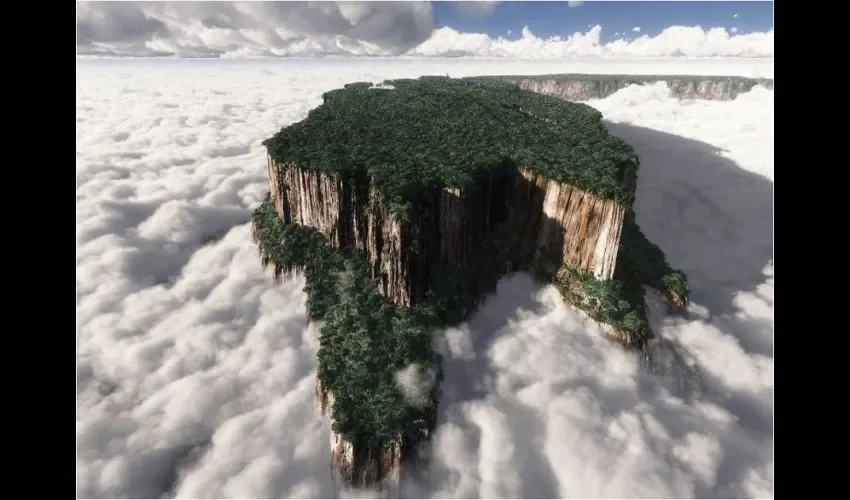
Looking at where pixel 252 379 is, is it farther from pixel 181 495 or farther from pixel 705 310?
→ pixel 705 310

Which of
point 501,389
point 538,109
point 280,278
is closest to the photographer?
point 501,389

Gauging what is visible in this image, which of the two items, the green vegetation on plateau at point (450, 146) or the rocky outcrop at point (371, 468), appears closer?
the rocky outcrop at point (371, 468)

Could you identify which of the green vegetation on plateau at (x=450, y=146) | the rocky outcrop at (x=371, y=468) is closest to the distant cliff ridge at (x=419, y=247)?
the rocky outcrop at (x=371, y=468)

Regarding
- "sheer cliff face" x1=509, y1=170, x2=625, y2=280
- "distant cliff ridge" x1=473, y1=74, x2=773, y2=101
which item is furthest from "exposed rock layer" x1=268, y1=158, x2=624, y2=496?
"distant cliff ridge" x1=473, y1=74, x2=773, y2=101

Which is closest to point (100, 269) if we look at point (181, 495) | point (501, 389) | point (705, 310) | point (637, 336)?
point (181, 495)

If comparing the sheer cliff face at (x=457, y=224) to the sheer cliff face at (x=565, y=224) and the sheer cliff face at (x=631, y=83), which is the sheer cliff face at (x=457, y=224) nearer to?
the sheer cliff face at (x=565, y=224)

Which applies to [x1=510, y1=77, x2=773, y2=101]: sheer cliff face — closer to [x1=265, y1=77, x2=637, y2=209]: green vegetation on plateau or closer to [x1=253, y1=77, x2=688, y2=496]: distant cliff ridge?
[x1=265, y1=77, x2=637, y2=209]: green vegetation on plateau
